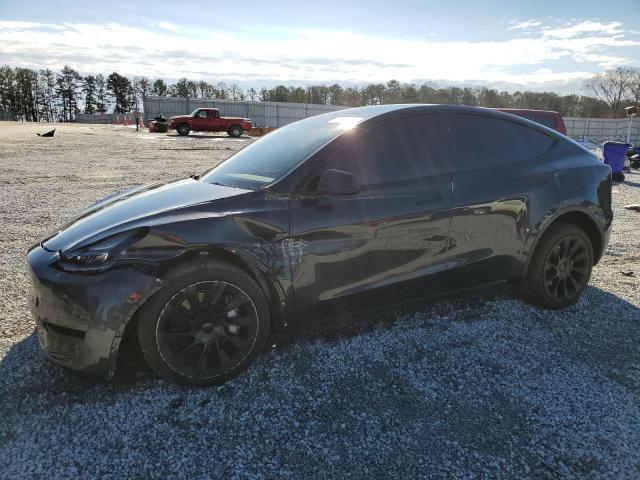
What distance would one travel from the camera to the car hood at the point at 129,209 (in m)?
2.56

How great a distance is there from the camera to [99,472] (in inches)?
79.4

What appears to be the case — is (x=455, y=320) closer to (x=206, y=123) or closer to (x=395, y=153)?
(x=395, y=153)

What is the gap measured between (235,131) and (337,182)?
95.3 ft

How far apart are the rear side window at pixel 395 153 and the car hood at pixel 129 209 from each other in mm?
752

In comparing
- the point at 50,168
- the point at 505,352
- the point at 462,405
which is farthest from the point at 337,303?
the point at 50,168

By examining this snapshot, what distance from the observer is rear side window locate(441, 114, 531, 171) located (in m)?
3.32

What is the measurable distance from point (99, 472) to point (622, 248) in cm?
604

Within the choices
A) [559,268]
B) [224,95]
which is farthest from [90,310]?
[224,95]

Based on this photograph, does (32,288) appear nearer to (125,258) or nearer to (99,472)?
(125,258)

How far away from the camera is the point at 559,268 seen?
3.68 m

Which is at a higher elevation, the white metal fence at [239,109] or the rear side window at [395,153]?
the white metal fence at [239,109]

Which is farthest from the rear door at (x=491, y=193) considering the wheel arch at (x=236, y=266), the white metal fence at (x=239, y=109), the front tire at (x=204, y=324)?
the white metal fence at (x=239, y=109)

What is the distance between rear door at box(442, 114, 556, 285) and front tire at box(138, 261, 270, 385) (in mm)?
1529

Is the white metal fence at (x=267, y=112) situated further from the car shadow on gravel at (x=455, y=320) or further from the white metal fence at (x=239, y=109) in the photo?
the car shadow on gravel at (x=455, y=320)
